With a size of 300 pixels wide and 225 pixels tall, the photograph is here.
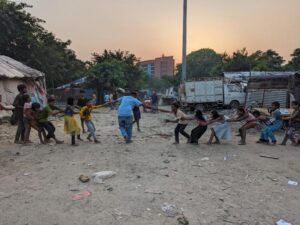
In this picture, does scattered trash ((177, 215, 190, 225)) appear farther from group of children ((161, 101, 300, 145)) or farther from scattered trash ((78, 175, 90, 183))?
group of children ((161, 101, 300, 145))

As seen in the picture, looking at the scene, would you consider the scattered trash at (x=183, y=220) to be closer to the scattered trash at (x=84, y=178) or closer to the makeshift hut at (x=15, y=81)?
the scattered trash at (x=84, y=178)

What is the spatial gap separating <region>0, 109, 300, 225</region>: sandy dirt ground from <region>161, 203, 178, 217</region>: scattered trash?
0.23 ft

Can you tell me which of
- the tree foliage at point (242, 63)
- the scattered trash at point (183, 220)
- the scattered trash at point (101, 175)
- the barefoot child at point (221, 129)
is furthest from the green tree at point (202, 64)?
the scattered trash at point (183, 220)

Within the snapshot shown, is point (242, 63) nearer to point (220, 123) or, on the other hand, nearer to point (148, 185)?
point (220, 123)

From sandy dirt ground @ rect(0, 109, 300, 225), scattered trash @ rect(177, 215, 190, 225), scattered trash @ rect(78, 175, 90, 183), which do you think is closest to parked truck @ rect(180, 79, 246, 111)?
sandy dirt ground @ rect(0, 109, 300, 225)

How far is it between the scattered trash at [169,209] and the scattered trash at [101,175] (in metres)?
1.38

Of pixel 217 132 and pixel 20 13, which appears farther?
pixel 20 13

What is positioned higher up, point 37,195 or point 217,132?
point 217,132

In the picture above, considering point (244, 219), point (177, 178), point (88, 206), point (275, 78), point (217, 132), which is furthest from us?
point (275, 78)

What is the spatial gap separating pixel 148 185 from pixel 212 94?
14822 millimetres

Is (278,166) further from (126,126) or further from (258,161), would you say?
(126,126)

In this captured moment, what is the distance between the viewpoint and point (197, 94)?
61.2ft

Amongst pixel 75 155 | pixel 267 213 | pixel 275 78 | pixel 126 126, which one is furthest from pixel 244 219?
pixel 275 78

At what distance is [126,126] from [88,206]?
4.20 m
